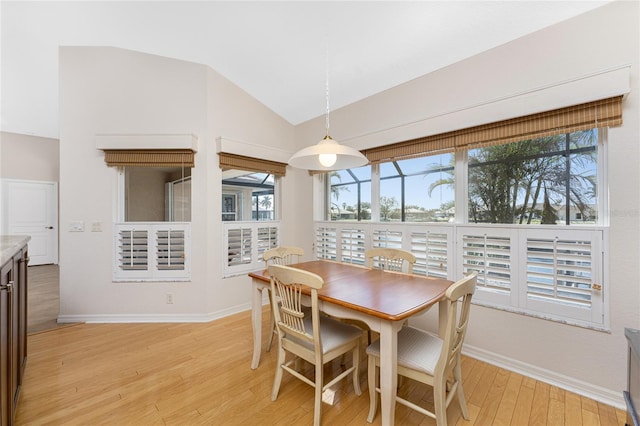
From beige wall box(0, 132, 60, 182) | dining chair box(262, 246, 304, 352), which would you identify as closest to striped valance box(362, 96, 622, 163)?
dining chair box(262, 246, 304, 352)

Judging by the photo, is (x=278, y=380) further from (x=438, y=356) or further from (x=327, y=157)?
(x=327, y=157)

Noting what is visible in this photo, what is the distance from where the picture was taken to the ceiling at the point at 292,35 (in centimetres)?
200

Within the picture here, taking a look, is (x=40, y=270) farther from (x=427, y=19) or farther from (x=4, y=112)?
(x=427, y=19)

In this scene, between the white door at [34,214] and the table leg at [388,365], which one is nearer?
the table leg at [388,365]

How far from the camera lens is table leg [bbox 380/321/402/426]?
139cm

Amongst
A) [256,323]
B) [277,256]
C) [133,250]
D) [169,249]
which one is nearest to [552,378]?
[256,323]

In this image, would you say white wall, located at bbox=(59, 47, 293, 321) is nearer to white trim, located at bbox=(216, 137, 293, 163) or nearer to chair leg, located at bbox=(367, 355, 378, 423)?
white trim, located at bbox=(216, 137, 293, 163)

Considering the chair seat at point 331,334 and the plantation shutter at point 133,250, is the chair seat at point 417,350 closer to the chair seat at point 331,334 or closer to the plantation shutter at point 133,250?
the chair seat at point 331,334

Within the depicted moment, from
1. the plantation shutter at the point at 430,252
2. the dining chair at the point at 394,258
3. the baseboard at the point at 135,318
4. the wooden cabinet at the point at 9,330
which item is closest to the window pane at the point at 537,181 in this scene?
the plantation shutter at the point at 430,252

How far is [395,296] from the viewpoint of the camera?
5.54 ft

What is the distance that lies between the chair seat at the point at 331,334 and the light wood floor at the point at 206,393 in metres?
0.42

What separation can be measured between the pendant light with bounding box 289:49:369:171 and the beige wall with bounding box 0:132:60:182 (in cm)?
647

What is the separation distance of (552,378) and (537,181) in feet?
4.80

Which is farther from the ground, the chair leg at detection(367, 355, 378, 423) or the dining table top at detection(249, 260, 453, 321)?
the dining table top at detection(249, 260, 453, 321)
